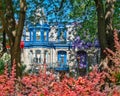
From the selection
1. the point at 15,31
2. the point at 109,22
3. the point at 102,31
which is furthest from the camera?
the point at 109,22

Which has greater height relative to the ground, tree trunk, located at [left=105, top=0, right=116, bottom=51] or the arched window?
tree trunk, located at [left=105, top=0, right=116, bottom=51]

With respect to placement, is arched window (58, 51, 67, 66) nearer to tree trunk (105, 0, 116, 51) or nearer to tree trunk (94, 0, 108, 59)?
tree trunk (105, 0, 116, 51)

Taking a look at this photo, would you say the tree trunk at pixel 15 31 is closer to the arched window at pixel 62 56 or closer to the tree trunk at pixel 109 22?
the tree trunk at pixel 109 22

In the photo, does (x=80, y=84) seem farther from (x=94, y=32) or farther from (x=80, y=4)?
(x=94, y=32)

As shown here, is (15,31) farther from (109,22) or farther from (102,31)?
(109,22)

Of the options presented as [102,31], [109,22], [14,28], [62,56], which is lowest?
[62,56]

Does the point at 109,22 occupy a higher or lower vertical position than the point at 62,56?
higher

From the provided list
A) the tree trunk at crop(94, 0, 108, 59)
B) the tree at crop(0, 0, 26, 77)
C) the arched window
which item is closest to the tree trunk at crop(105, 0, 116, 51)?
the tree trunk at crop(94, 0, 108, 59)

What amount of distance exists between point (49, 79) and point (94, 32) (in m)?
23.8

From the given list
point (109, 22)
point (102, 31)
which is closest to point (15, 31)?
point (102, 31)

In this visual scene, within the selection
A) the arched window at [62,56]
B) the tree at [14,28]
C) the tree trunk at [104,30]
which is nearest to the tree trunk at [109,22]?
the tree trunk at [104,30]

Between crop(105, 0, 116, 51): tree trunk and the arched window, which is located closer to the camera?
crop(105, 0, 116, 51): tree trunk

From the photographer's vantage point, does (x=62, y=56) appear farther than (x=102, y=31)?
Yes

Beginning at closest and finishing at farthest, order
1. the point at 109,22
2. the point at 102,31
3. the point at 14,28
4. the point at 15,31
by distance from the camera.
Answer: the point at 15,31 < the point at 14,28 < the point at 102,31 < the point at 109,22
